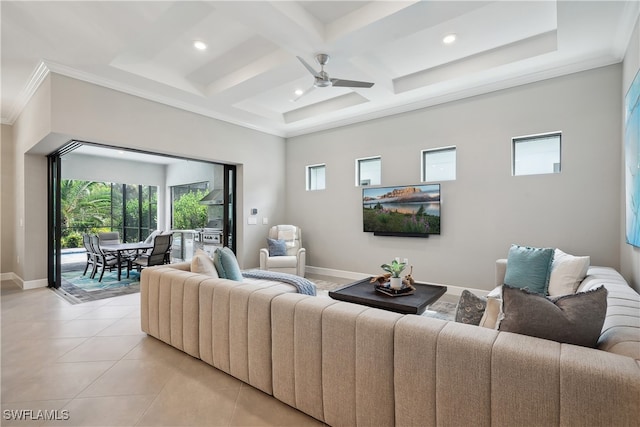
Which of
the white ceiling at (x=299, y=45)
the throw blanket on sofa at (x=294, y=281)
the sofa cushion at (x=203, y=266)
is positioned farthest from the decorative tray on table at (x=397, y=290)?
the white ceiling at (x=299, y=45)

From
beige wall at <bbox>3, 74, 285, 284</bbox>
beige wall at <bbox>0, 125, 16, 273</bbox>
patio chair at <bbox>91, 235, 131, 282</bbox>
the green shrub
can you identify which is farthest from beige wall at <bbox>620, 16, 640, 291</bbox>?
the green shrub

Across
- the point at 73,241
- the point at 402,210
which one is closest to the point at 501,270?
the point at 402,210

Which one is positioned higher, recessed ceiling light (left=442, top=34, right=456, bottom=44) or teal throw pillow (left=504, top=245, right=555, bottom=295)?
recessed ceiling light (left=442, top=34, right=456, bottom=44)

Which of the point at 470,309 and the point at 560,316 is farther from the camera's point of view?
the point at 470,309

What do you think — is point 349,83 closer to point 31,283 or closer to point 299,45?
point 299,45

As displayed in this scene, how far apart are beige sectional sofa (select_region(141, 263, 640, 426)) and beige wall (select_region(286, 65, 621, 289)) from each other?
75.8 inches

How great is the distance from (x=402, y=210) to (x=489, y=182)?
1.39 m

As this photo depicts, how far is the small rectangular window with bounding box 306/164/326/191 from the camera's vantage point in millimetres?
6633

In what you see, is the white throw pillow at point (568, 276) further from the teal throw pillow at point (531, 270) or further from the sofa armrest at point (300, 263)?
the sofa armrest at point (300, 263)

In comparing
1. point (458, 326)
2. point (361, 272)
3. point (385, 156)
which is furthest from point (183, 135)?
point (458, 326)

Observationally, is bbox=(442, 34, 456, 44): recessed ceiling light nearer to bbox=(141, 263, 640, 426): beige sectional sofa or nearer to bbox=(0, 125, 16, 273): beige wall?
bbox=(141, 263, 640, 426): beige sectional sofa

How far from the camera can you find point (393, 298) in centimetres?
304

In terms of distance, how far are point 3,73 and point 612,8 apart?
688cm

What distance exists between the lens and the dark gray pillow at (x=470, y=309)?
1.69 metres
